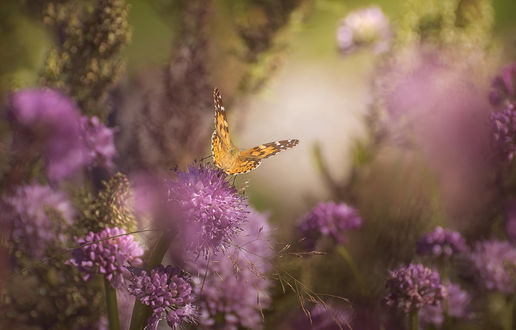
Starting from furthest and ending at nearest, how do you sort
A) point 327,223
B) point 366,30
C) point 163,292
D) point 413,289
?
point 366,30
point 327,223
point 413,289
point 163,292

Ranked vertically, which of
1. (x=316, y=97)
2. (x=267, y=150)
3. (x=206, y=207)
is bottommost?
(x=206, y=207)

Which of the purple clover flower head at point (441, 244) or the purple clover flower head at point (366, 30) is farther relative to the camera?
the purple clover flower head at point (366, 30)

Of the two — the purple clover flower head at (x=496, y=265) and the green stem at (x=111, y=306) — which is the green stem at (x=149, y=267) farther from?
the purple clover flower head at (x=496, y=265)

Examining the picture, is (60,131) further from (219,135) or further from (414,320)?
(414,320)

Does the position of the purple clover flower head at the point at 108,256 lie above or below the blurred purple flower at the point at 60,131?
below

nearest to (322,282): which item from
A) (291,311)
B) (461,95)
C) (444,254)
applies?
(291,311)

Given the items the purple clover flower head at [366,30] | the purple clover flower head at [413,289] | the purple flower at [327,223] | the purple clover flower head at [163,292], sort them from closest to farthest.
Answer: the purple clover flower head at [163,292] → the purple clover flower head at [413,289] → the purple flower at [327,223] → the purple clover flower head at [366,30]

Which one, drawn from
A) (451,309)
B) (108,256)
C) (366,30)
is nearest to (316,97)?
(366,30)

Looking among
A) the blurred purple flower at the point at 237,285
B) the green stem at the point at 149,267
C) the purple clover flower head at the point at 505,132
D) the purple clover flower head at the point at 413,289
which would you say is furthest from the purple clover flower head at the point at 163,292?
the purple clover flower head at the point at 505,132
